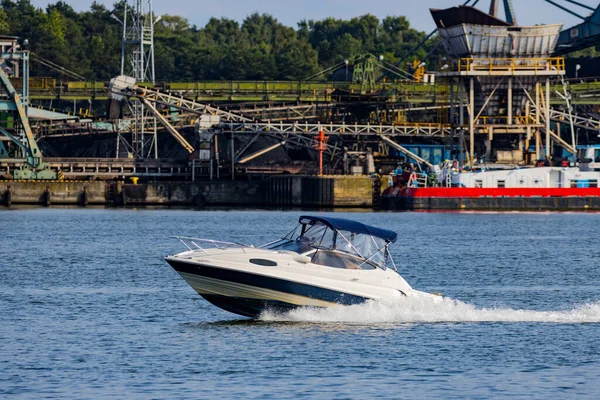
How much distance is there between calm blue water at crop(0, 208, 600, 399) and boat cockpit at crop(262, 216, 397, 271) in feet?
4.84

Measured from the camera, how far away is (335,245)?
125 ft

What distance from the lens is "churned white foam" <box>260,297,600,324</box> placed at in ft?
124

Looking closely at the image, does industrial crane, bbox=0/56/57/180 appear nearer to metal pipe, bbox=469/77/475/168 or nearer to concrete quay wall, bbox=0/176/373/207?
concrete quay wall, bbox=0/176/373/207

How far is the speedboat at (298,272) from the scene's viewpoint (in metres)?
36.9

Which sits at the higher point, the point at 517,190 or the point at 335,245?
the point at 517,190

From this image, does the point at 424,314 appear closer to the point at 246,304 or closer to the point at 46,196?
the point at 246,304

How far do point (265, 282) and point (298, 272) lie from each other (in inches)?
41.6

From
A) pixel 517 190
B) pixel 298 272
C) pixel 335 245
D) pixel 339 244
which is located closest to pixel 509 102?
pixel 517 190

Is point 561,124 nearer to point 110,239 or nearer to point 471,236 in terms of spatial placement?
point 471,236

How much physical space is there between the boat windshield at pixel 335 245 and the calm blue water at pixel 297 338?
5.12 feet

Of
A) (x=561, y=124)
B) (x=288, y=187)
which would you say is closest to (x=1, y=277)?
(x=288, y=187)

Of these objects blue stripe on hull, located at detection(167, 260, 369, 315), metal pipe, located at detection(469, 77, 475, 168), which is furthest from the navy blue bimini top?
metal pipe, located at detection(469, 77, 475, 168)

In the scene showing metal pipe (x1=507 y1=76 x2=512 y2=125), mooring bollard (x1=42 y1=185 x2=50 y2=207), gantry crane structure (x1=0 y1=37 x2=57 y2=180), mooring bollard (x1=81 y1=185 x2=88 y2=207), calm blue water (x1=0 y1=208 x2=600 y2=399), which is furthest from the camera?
metal pipe (x1=507 y1=76 x2=512 y2=125)

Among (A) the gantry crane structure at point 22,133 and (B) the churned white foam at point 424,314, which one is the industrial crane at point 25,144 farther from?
(B) the churned white foam at point 424,314
